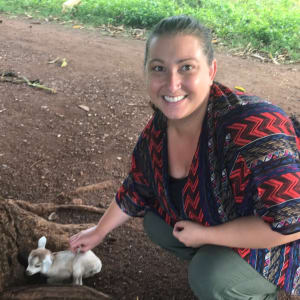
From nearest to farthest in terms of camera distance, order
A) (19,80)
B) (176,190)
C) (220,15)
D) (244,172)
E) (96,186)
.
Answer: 1. (244,172)
2. (176,190)
3. (96,186)
4. (19,80)
5. (220,15)

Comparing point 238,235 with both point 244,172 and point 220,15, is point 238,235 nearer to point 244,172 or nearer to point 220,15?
point 244,172

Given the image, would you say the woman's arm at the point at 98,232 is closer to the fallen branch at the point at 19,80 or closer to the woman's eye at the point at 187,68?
the woman's eye at the point at 187,68

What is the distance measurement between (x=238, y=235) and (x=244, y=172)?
29cm

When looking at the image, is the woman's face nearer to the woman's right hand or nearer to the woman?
the woman

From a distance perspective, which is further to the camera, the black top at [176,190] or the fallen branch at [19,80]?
the fallen branch at [19,80]

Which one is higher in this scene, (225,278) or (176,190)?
(176,190)

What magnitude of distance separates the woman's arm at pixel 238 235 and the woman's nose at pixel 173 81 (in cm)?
62

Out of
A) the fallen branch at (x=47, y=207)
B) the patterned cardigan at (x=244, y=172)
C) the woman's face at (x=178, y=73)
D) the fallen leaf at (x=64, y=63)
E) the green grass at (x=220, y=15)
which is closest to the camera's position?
the patterned cardigan at (x=244, y=172)

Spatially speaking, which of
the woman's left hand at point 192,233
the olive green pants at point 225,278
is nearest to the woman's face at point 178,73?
the woman's left hand at point 192,233

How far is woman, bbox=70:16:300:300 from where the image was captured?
1.41 metres

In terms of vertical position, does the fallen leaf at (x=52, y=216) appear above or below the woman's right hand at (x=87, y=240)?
below

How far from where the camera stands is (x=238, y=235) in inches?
60.4

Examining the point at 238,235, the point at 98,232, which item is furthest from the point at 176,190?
the point at 98,232

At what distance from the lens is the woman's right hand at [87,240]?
6.54 ft
